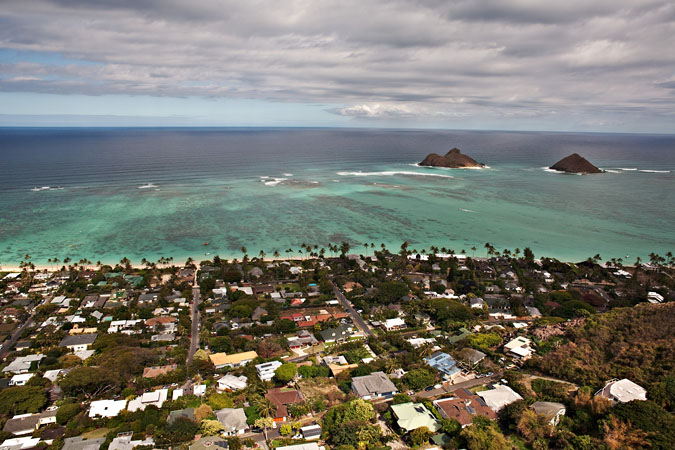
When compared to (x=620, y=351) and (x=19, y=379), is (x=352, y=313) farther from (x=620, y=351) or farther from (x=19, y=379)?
(x=19, y=379)

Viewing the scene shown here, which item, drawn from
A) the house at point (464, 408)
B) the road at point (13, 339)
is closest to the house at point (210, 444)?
the house at point (464, 408)

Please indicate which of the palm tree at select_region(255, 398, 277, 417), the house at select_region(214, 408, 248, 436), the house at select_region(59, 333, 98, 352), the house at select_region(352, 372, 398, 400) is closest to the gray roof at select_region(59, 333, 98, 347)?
the house at select_region(59, 333, 98, 352)

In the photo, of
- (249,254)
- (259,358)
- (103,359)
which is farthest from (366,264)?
(103,359)

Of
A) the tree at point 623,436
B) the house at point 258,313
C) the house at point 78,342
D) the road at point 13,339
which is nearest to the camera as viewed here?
the tree at point 623,436

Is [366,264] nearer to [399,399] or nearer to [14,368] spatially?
[399,399]

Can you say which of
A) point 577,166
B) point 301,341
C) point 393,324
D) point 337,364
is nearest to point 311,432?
point 337,364

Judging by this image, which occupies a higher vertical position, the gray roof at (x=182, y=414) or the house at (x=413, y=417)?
the gray roof at (x=182, y=414)

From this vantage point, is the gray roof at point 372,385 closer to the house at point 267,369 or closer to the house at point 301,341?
the house at point 267,369
